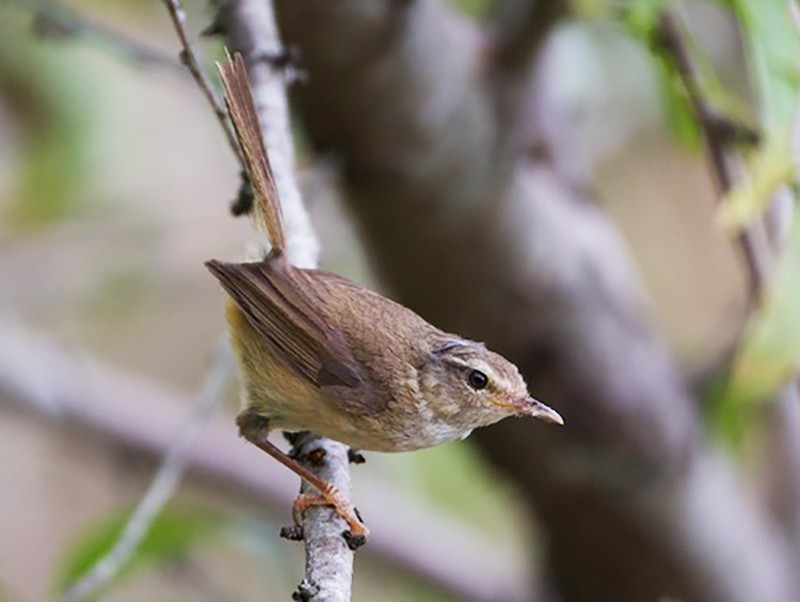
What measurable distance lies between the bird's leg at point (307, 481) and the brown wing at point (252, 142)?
13.8 inches

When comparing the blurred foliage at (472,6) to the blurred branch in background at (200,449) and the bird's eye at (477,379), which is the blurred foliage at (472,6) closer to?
the blurred branch in background at (200,449)

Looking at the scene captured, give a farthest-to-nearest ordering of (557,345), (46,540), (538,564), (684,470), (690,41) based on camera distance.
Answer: (46,540)
(538,564)
(684,470)
(557,345)
(690,41)

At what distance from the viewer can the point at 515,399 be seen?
2.27 metres

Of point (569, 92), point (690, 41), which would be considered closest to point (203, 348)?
point (569, 92)

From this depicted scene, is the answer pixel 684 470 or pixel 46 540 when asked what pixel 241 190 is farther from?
pixel 46 540

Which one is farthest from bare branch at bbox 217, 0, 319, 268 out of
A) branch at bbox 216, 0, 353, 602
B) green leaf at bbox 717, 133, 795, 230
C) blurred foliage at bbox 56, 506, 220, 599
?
blurred foliage at bbox 56, 506, 220, 599

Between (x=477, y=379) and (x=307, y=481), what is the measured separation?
0.44 metres

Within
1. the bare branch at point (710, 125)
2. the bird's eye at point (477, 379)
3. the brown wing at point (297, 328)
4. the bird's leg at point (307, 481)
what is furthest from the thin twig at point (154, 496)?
the bare branch at point (710, 125)

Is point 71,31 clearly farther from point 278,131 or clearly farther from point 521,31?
point 521,31

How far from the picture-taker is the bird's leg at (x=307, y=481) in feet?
5.84

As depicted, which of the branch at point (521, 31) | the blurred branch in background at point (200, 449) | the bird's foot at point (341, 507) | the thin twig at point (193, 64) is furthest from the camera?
the blurred branch in background at point (200, 449)

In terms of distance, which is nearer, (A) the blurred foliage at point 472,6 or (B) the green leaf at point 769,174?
(B) the green leaf at point 769,174

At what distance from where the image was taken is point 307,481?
1.98 metres

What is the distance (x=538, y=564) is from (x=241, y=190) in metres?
2.22
